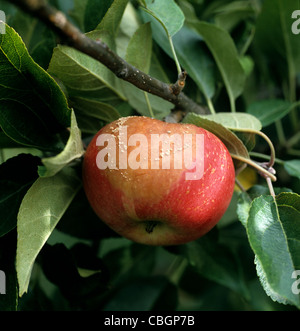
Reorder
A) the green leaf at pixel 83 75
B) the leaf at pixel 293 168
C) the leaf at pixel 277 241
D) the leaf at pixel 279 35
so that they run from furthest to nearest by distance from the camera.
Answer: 1. the leaf at pixel 279 35
2. the leaf at pixel 293 168
3. the green leaf at pixel 83 75
4. the leaf at pixel 277 241

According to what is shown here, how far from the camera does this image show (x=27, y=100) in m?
0.57

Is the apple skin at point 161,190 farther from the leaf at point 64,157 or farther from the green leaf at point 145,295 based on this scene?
the green leaf at point 145,295

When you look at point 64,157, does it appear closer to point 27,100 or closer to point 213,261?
point 27,100

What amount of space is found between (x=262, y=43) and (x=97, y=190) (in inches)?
22.7

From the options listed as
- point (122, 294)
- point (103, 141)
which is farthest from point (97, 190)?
point (122, 294)

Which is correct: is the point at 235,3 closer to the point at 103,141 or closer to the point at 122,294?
the point at 103,141

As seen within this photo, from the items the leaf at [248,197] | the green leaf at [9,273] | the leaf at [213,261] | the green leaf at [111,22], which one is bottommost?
the leaf at [213,261]

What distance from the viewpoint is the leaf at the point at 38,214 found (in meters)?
0.49

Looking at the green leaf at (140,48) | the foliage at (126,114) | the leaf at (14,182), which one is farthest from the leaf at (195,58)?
the leaf at (14,182)

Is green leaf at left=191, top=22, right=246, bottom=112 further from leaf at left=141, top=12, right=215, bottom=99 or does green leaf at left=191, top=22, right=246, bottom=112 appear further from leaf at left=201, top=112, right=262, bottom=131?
leaf at left=201, top=112, right=262, bottom=131

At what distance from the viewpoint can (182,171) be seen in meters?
0.50

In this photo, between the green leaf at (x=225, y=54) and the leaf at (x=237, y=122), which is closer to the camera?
the leaf at (x=237, y=122)

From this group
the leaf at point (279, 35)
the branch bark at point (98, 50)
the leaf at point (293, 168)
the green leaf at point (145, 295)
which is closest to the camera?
the branch bark at point (98, 50)

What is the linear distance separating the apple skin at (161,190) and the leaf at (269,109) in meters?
0.28
